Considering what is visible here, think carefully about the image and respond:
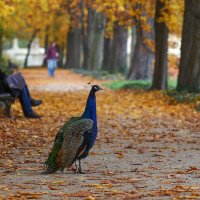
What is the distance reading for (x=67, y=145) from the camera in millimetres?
10062

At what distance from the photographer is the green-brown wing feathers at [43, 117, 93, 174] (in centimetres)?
1003

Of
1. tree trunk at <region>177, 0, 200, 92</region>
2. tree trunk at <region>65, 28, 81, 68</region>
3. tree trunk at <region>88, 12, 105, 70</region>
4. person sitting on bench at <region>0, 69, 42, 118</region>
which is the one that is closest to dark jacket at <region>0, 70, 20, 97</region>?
person sitting on bench at <region>0, 69, 42, 118</region>

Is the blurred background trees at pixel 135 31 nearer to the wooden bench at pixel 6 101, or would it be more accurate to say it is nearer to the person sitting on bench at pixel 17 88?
the person sitting on bench at pixel 17 88

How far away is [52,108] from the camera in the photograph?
23.3m

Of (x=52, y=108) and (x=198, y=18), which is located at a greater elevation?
(x=198, y=18)

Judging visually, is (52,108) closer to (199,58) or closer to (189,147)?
(199,58)

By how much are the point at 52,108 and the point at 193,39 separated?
497 centimetres

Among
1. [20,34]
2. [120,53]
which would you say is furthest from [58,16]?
[120,53]

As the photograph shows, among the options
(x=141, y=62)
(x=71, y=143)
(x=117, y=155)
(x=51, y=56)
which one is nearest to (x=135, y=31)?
(x=51, y=56)

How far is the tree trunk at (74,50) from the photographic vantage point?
207 feet

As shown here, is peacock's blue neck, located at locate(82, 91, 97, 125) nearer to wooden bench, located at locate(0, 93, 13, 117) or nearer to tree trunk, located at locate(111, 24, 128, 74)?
wooden bench, located at locate(0, 93, 13, 117)

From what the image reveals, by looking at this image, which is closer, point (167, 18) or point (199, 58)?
point (199, 58)

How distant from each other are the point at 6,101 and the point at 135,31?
2718 cm

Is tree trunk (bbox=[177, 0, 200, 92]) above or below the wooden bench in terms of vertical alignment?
above
